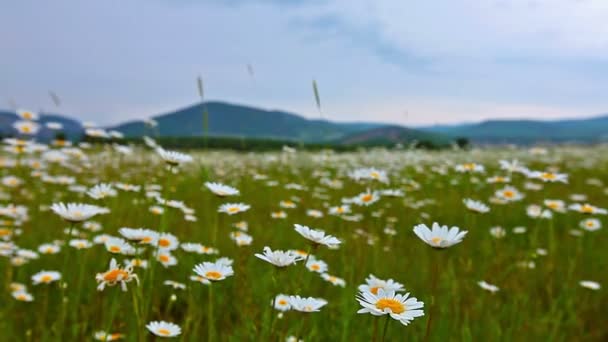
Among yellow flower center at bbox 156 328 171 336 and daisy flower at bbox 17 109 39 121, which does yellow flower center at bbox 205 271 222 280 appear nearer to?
yellow flower center at bbox 156 328 171 336

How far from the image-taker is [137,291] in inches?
47.1

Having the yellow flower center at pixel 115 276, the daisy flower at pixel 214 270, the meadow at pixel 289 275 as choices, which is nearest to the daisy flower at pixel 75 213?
the meadow at pixel 289 275

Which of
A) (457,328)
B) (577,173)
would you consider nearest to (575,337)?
(457,328)

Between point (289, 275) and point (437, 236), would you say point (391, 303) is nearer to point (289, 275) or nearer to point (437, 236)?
point (437, 236)

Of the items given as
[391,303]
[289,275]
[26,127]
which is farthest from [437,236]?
[26,127]

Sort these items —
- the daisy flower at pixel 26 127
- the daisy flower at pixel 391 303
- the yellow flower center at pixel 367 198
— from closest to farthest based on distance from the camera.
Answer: the daisy flower at pixel 391 303
the yellow flower center at pixel 367 198
the daisy flower at pixel 26 127

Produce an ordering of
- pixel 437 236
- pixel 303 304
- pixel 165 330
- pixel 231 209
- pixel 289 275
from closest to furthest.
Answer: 1. pixel 437 236
2. pixel 303 304
3. pixel 165 330
4. pixel 231 209
5. pixel 289 275

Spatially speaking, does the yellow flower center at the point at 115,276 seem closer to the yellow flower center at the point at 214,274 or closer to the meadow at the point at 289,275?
the meadow at the point at 289,275

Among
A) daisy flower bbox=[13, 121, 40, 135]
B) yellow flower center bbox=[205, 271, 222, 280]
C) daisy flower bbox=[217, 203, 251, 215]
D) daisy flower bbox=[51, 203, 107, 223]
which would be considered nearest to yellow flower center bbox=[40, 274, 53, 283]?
daisy flower bbox=[51, 203, 107, 223]

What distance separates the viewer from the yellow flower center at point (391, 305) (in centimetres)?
92

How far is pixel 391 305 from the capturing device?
0.93 m

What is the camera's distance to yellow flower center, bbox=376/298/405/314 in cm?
92

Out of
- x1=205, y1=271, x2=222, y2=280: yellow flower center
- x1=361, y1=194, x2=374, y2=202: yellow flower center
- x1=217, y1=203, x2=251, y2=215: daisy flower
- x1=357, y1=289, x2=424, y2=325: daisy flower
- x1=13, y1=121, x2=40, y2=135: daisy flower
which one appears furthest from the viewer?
x1=13, y1=121, x2=40, y2=135: daisy flower

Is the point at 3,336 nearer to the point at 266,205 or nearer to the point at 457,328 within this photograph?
the point at 457,328
